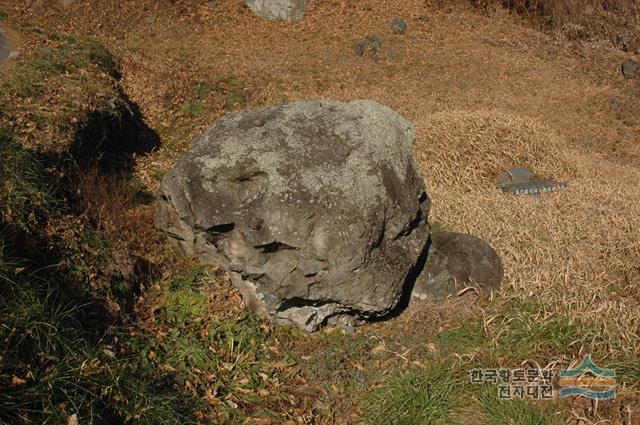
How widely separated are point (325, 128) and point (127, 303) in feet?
8.91

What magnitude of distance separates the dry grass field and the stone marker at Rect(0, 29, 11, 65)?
397 mm

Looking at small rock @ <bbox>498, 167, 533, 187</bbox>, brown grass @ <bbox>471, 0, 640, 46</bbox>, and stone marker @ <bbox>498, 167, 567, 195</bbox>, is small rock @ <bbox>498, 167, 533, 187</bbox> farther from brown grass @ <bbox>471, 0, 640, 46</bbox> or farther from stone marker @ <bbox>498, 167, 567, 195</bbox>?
brown grass @ <bbox>471, 0, 640, 46</bbox>

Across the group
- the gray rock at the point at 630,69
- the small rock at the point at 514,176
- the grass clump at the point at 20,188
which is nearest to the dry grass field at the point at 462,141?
the small rock at the point at 514,176

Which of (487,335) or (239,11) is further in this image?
(239,11)

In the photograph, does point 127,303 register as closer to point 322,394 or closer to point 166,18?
point 322,394

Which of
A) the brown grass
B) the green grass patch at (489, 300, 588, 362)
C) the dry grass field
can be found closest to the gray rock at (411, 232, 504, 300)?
the dry grass field

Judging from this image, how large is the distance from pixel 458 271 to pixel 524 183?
4.38 meters

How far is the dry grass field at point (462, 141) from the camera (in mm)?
5113

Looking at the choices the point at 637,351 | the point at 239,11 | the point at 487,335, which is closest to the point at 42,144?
the point at 487,335

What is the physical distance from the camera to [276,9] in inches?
651

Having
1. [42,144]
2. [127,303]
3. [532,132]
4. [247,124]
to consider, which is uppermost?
[247,124]

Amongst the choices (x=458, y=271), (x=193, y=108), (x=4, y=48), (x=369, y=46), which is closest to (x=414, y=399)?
(x=458, y=271)

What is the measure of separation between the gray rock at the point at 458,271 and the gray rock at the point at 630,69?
11674 mm

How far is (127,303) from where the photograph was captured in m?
5.73
